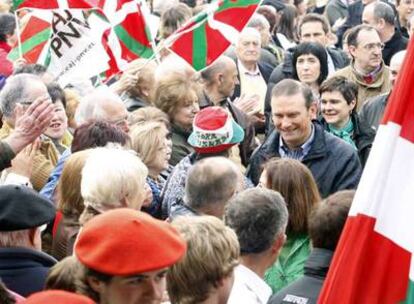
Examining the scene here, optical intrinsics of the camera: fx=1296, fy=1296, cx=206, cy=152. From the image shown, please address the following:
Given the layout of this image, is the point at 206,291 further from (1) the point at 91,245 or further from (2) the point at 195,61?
(2) the point at 195,61

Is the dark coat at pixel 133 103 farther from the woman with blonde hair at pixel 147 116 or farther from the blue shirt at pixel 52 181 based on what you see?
the blue shirt at pixel 52 181

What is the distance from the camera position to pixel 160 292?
425 cm

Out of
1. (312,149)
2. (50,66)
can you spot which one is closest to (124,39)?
Answer: (50,66)

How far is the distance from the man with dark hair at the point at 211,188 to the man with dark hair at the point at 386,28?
7.28 m

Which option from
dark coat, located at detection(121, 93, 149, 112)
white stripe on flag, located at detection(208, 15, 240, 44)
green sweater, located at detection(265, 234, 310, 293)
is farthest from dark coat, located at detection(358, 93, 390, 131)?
green sweater, located at detection(265, 234, 310, 293)

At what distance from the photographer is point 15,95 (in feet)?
25.8

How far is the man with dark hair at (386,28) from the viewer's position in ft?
44.3

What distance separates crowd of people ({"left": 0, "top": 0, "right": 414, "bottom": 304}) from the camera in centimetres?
438

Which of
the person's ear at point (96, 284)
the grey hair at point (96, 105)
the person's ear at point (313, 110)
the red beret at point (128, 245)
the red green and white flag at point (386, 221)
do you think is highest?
the red green and white flag at point (386, 221)

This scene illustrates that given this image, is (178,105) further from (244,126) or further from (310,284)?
(310,284)

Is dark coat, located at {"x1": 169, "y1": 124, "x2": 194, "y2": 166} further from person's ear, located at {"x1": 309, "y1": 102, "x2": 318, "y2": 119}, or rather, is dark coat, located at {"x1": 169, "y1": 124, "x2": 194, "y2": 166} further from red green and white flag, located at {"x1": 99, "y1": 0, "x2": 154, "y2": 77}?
red green and white flag, located at {"x1": 99, "y1": 0, "x2": 154, "y2": 77}

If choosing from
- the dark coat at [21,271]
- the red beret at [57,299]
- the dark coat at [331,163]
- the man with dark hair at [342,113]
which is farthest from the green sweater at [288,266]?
the man with dark hair at [342,113]

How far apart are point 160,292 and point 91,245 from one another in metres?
0.27

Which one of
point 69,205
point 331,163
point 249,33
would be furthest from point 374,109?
point 69,205
